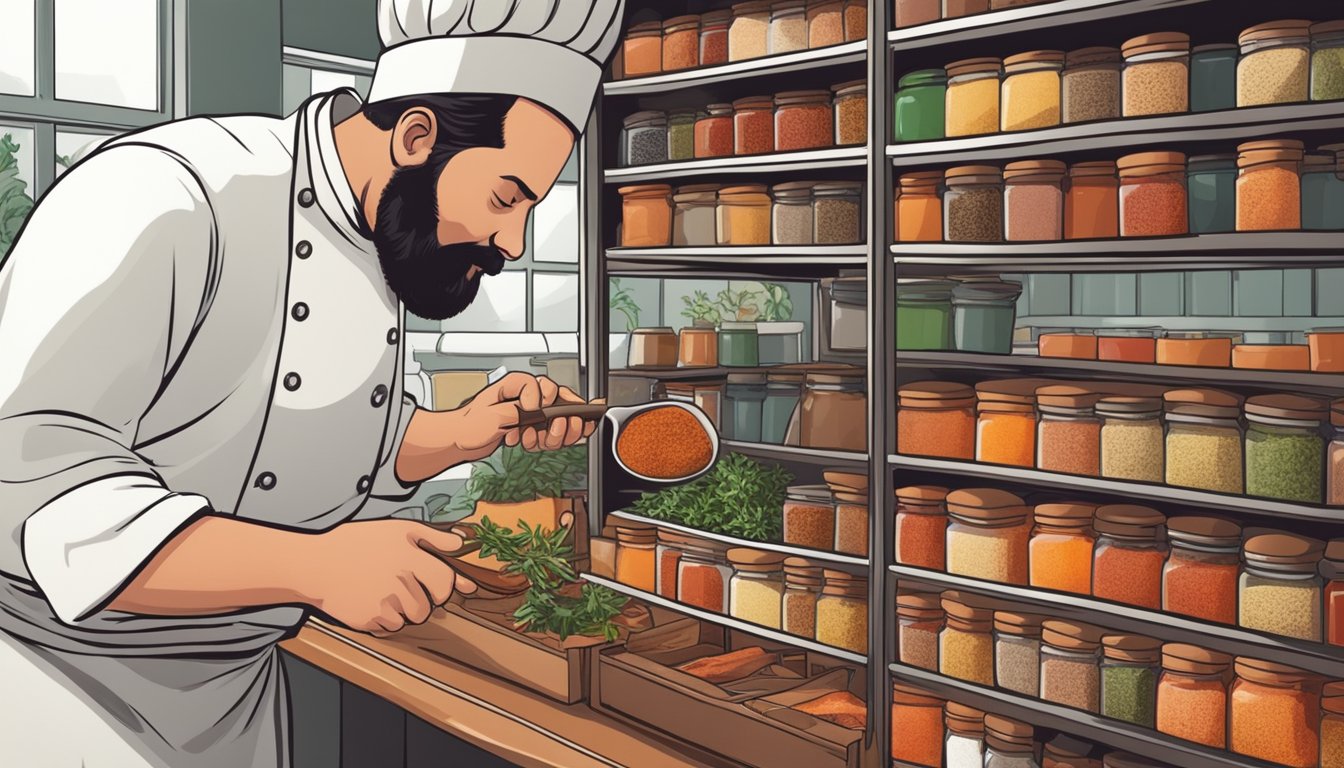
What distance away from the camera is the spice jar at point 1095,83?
58.3 inches

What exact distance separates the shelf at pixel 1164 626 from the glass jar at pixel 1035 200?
0.53 m

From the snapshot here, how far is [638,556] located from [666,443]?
279 millimetres

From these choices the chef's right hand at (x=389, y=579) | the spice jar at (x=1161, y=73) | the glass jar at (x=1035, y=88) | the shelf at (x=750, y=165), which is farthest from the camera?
the shelf at (x=750, y=165)

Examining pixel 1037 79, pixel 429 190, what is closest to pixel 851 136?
pixel 1037 79

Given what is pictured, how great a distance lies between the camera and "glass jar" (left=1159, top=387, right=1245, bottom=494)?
1412 millimetres

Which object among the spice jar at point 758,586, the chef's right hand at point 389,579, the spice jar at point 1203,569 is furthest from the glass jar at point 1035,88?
the chef's right hand at point 389,579

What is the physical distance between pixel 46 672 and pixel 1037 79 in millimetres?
1842

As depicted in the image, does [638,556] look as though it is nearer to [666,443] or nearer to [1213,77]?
[666,443]

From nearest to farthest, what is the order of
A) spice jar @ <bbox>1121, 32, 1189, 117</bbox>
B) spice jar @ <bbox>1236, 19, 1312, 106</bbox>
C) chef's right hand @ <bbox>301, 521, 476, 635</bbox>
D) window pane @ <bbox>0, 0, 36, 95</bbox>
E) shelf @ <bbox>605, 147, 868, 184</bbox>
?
chef's right hand @ <bbox>301, 521, 476, 635</bbox>, spice jar @ <bbox>1236, 19, 1312, 106</bbox>, spice jar @ <bbox>1121, 32, 1189, 117</bbox>, shelf @ <bbox>605, 147, 868, 184</bbox>, window pane @ <bbox>0, 0, 36, 95</bbox>

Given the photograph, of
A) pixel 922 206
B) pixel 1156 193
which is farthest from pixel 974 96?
pixel 1156 193

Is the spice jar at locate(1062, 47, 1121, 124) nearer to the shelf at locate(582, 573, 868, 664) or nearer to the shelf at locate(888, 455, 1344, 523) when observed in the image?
the shelf at locate(888, 455, 1344, 523)

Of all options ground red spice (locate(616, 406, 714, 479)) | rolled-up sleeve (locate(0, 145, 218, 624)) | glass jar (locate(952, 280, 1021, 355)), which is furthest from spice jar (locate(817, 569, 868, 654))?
rolled-up sleeve (locate(0, 145, 218, 624))

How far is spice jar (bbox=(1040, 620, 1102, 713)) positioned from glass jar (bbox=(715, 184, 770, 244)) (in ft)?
2.71

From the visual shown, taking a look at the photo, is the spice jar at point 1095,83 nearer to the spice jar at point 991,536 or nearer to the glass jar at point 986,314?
the glass jar at point 986,314
